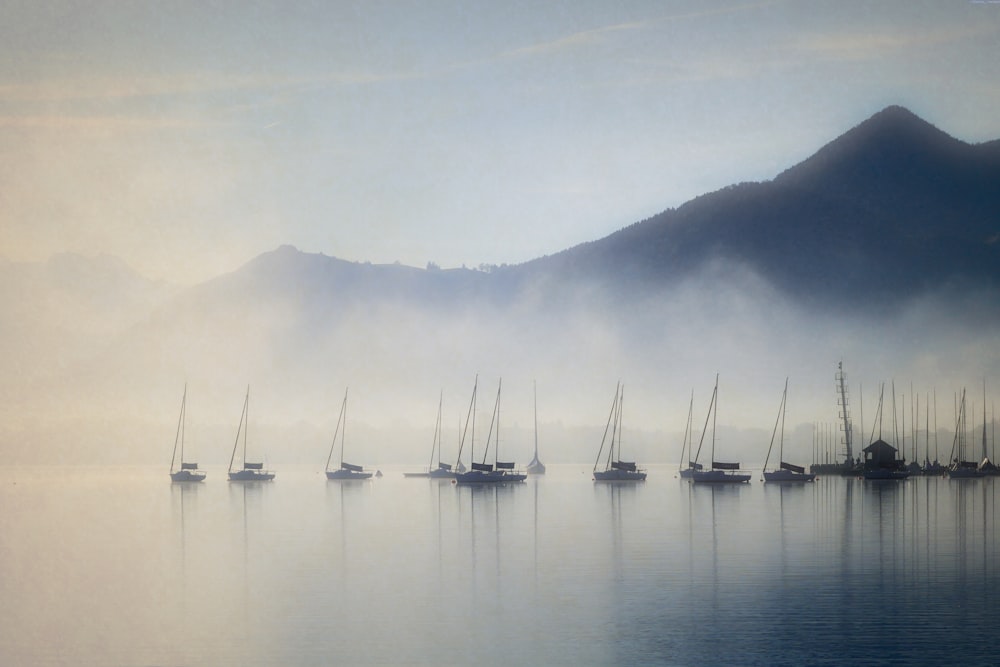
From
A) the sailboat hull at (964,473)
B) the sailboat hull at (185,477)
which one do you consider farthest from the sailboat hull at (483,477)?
the sailboat hull at (964,473)

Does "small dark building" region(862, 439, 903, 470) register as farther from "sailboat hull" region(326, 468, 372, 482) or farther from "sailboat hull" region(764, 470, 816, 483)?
"sailboat hull" region(326, 468, 372, 482)

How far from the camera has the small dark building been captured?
106425 millimetres

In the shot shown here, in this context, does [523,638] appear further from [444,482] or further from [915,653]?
[444,482]

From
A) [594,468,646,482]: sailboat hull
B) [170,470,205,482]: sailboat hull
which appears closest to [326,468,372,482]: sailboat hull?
[170,470,205,482]: sailboat hull

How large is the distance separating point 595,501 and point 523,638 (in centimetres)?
5179

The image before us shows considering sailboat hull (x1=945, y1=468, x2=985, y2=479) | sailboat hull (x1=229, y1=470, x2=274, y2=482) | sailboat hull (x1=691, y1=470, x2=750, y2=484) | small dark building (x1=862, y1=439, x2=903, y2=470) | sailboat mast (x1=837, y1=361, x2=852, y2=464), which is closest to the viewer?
sailboat hull (x1=691, y1=470, x2=750, y2=484)

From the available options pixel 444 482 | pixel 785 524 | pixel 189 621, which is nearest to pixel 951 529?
pixel 785 524

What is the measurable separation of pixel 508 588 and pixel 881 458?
8265 centimetres

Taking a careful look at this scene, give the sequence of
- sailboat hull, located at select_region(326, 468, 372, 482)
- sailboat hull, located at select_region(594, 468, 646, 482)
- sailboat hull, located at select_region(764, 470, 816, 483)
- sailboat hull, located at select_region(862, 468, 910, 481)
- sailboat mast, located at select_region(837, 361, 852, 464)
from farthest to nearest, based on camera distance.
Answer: sailboat mast, located at select_region(837, 361, 852, 464), sailboat hull, located at select_region(326, 468, 372, 482), sailboat hull, located at select_region(862, 468, 910, 481), sailboat hull, located at select_region(594, 468, 646, 482), sailboat hull, located at select_region(764, 470, 816, 483)

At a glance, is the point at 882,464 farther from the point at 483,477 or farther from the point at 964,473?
the point at 483,477

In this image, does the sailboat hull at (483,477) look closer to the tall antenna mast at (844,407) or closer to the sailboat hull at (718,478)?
the sailboat hull at (718,478)

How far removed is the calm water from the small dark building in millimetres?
44548

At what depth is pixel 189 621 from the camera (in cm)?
2842

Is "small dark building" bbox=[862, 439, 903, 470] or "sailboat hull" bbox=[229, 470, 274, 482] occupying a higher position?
"small dark building" bbox=[862, 439, 903, 470]
